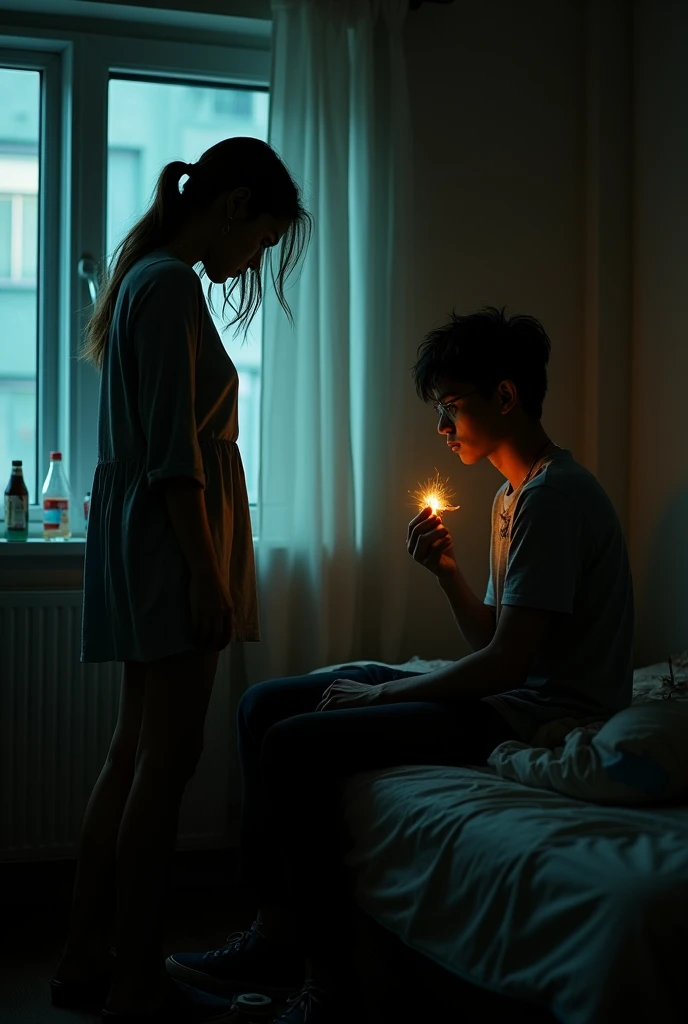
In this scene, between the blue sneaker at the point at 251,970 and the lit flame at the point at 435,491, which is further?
the lit flame at the point at 435,491

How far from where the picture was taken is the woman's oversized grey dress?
1.52 m

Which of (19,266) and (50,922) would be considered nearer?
(50,922)

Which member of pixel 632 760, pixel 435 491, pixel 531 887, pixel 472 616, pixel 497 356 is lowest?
pixel 531 887

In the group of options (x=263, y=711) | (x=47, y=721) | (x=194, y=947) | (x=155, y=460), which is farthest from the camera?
(x=47, y=721)

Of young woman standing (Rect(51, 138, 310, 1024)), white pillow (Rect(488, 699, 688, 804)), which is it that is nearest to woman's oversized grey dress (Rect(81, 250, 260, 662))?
young woman standing (Rect(51, 138, 310, 1024))

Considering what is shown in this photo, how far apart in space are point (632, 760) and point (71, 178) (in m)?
2.18

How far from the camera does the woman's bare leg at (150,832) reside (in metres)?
1.57

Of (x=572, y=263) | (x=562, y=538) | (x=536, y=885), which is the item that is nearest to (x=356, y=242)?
(x=572, y=263)

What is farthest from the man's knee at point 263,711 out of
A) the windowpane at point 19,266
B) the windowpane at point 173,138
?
the windowpane at point 19,266

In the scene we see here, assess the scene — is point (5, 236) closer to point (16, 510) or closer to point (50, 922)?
point (16, 510)

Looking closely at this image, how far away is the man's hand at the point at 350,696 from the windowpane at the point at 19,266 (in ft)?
4.34

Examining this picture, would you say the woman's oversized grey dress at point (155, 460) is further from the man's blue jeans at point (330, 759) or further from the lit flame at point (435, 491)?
the lit flame at point (435, 491)

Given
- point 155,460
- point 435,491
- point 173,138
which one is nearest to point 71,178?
point 173,138

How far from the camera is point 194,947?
84.0 inches
